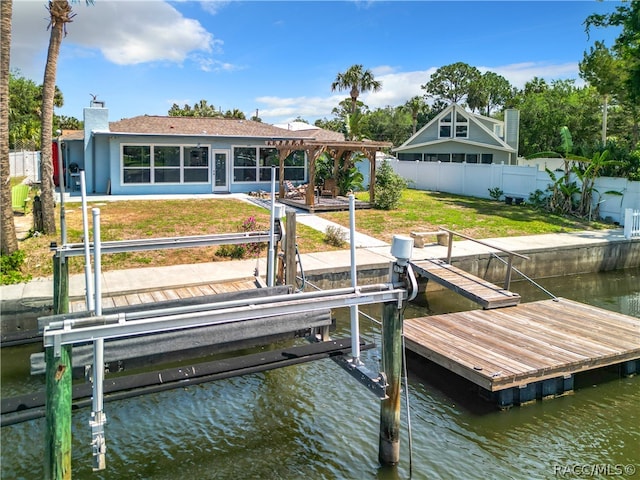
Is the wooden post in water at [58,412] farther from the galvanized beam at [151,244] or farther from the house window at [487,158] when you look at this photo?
the house window at [487,158]

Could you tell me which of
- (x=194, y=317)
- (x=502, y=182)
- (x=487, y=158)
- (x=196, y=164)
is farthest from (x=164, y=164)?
(x=194, y=317)

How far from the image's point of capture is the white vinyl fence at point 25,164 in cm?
3061

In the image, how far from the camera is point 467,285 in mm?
9891

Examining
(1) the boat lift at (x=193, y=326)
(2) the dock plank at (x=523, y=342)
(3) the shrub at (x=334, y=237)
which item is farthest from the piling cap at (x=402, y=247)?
(3) the shrub at (x=334, y=237)

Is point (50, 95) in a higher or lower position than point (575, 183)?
higher

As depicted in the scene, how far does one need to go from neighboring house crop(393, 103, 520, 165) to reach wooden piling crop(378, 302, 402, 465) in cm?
2414

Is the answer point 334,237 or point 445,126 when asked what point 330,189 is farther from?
point 445,126

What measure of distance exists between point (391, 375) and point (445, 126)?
25730 millimetres

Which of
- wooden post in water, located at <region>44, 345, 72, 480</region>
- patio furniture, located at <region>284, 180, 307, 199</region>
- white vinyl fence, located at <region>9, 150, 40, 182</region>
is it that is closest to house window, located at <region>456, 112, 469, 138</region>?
patio furniture, located at <region>284, 180, 307, 199</region>

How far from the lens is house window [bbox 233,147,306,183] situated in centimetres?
2327

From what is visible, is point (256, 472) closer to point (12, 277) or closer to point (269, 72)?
point (12, 277)

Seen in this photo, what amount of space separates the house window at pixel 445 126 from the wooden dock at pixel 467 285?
61.3 ft

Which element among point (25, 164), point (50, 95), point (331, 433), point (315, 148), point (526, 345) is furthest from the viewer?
point (25, 164)

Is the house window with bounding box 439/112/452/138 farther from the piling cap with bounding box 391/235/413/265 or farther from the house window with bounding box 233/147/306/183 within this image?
the piling cap with bounding box 391/235/413/265
